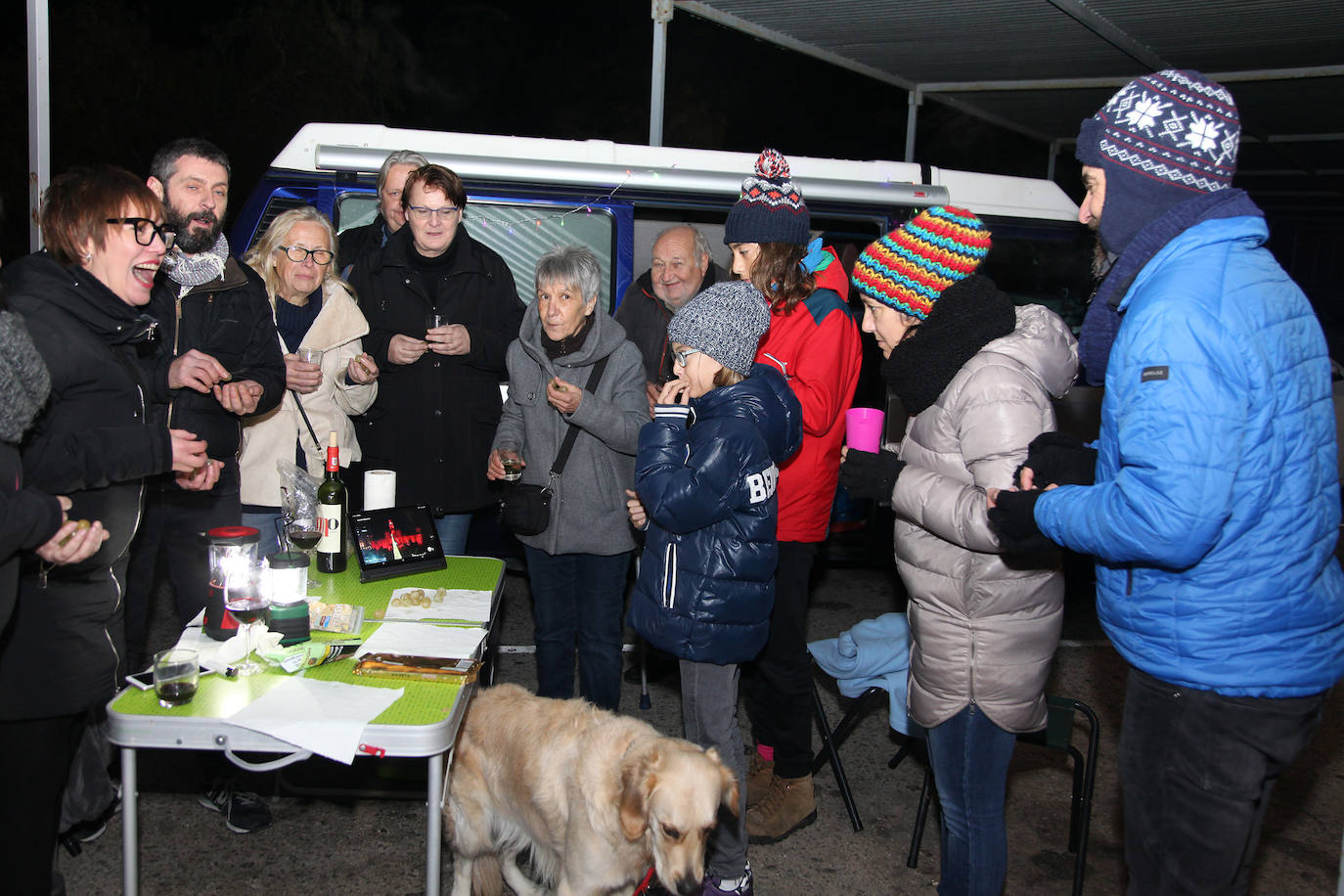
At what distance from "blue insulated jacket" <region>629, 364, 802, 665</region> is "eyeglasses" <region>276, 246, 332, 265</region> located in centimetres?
195

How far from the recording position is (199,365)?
342 centimetres

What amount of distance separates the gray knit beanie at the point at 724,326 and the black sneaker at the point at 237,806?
243 centimetres

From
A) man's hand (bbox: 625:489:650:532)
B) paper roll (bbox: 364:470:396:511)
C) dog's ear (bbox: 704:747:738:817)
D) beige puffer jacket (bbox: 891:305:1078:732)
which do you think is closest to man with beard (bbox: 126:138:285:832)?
paper roll (bbox: 364:470:396:511)

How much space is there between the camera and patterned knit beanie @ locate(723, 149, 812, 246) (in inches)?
145

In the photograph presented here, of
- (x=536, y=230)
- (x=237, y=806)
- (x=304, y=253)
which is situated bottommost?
(x=237, y=806)

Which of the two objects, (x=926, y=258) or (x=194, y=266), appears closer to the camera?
(x=926, y=258)

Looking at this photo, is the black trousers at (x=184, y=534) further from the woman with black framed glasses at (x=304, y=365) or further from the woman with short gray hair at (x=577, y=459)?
the woman with short gray hair at (x=577, y=459)

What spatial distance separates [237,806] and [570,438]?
189 centimetres

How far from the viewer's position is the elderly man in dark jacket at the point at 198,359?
351 cm

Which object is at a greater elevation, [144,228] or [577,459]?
[144,228]

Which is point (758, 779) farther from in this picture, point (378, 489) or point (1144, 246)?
point (1144, 246)

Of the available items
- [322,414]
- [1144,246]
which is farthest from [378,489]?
[1144,246]

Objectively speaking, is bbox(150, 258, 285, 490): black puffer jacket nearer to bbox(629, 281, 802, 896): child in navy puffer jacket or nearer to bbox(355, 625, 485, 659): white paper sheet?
bbox(355, 625, 485, 659): white paper sheet

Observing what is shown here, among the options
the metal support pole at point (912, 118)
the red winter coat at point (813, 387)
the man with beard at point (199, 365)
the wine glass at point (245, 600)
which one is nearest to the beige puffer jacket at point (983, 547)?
the red winter coat at point (813, 387)
